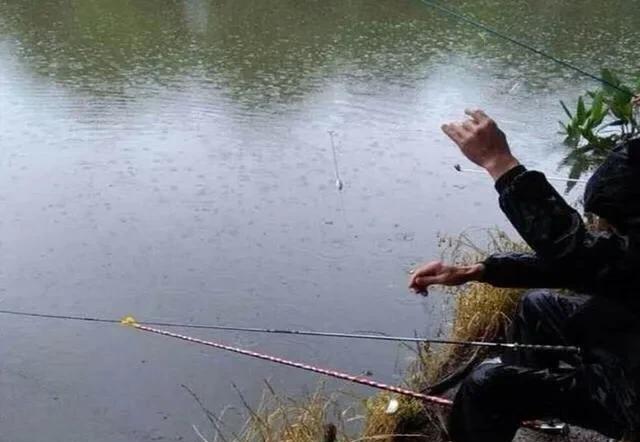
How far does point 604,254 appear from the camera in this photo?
5.40 feet

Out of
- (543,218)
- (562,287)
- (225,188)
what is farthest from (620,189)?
(225,188)

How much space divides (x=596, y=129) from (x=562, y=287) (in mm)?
3803

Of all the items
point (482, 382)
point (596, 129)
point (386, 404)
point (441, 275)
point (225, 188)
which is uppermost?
point (441, 275)

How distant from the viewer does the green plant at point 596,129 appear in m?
4.94

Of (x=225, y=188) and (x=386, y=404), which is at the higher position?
(x=386, y=404)

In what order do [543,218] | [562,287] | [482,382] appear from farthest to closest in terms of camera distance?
[482,382] < [562,287] < [543,218]

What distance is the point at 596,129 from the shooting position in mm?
5406

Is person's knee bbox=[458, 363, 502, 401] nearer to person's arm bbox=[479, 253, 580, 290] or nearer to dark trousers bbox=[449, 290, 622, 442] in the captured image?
dark trousers bbox=[449, 290, 622, 442]

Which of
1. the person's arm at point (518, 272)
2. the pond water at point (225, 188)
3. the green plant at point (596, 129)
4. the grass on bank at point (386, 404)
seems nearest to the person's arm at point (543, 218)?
the person's arm at point (518, 272)

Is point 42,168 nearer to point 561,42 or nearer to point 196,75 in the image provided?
point 196,75

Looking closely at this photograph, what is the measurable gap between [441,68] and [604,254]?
6098 millimetres

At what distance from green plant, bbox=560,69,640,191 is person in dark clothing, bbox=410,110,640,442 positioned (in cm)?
310

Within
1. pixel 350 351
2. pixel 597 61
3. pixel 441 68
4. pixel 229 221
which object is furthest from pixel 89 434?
pixel 597 61

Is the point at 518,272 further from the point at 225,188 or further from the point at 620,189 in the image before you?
the point at 225,188
